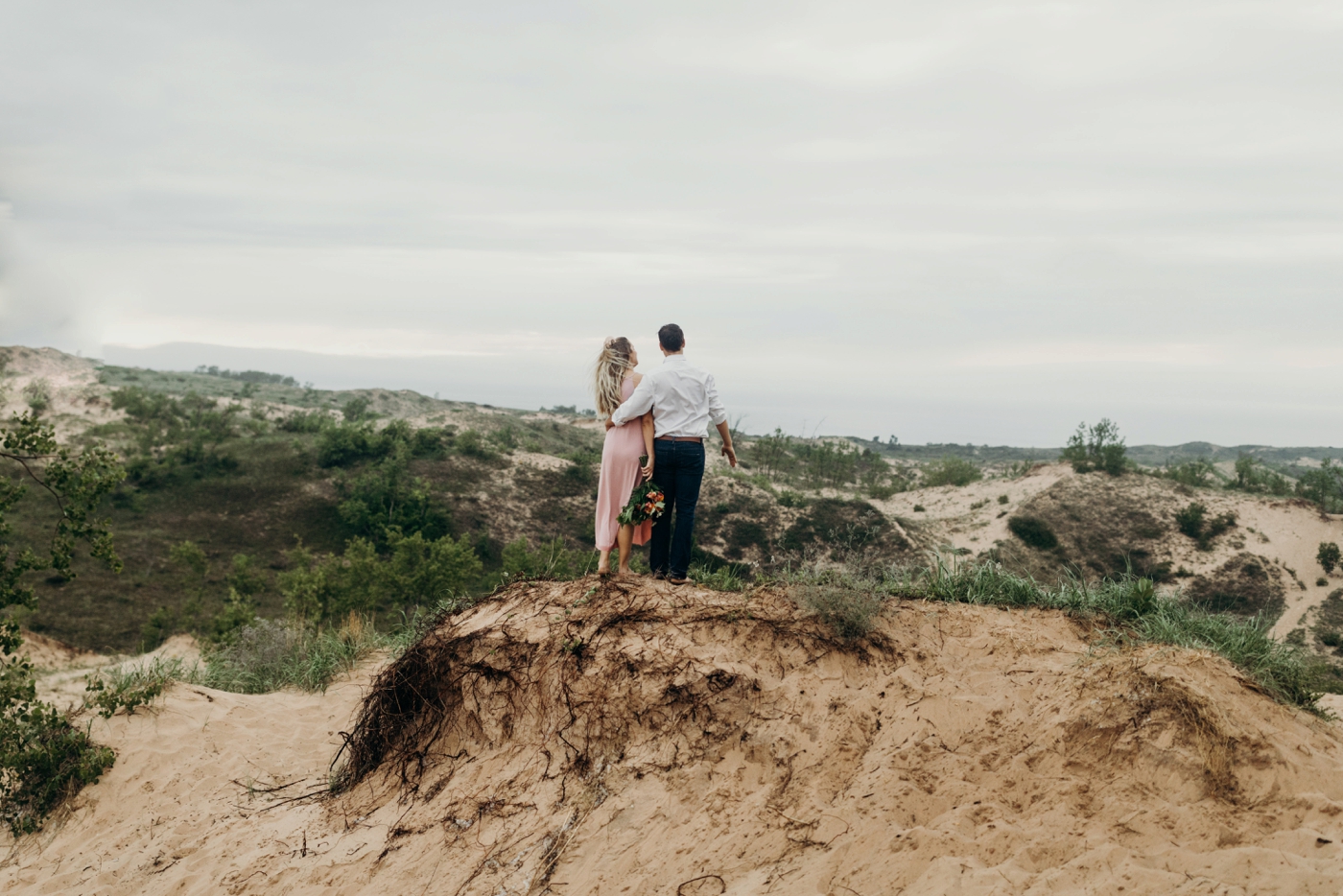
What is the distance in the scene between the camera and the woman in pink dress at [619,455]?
534cm

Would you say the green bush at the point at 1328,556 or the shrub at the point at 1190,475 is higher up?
the shrub at the point at 1190,475

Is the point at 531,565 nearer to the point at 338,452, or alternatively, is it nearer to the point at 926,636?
the point at 926,636

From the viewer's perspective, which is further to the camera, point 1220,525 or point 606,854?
point 1220,525

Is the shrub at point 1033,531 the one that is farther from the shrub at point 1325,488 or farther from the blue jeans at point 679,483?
the blue jeans at point 679,483

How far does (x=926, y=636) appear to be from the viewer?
4363 millimetres

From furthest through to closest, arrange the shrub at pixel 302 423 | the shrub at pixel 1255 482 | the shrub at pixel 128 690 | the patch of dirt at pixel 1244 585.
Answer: the shrub at pixel 302 423, the shrub at pixel 1255 482, the patch of dirt at pixel 1244 585, the shrub at pixel 128 690

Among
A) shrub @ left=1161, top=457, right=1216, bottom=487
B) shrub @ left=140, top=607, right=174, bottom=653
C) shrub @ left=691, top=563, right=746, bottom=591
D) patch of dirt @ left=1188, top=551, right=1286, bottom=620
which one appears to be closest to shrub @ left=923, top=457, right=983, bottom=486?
shrub @ left=1161, top=457, right=1216, bottom=487

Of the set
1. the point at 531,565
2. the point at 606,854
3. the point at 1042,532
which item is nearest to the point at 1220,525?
the point at 1042,532

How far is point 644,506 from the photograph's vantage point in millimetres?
5238

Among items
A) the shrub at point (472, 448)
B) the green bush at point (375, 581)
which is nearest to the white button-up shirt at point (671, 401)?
the green bush at point (375, 581)

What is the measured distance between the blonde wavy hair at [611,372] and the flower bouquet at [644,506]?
0.65 metres

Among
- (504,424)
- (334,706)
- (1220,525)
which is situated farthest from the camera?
(504,424)

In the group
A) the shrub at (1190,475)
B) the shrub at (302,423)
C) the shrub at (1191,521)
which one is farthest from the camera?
the shrub at (302,423)

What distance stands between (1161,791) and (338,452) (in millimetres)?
24976
